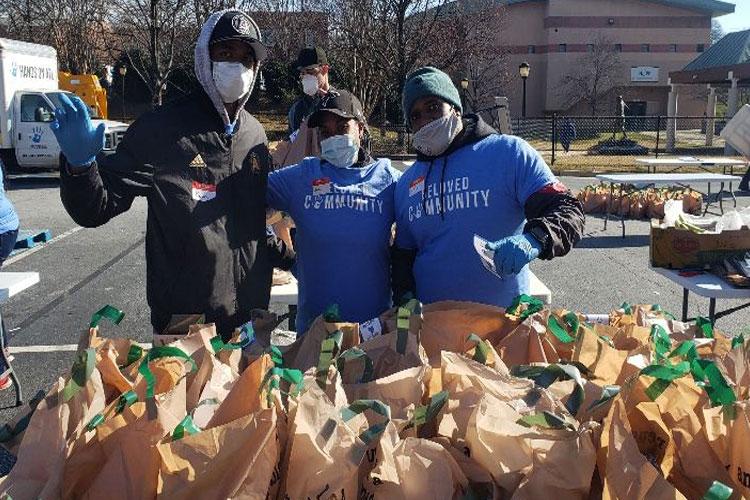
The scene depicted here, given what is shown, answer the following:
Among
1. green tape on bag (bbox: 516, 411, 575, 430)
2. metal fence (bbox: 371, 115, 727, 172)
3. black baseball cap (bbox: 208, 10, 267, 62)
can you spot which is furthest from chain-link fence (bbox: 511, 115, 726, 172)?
green tape on bag (bbox: 516, 411, 575, 430)

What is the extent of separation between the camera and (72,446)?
1462mm

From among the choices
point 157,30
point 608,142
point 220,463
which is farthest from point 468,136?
point 608,142

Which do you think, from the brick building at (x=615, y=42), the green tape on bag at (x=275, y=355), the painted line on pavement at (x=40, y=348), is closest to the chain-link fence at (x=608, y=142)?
the brick building at (x=615, y=42)

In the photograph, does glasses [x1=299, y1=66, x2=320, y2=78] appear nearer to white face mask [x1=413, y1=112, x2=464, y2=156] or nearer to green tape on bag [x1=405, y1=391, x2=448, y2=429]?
white face mask [x1=413, y1=112, x2=464, y2=156]

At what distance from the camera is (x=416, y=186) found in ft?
8.63

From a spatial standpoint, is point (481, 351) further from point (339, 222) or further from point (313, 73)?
point (313, 73)

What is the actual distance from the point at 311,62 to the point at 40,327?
3.17 meters

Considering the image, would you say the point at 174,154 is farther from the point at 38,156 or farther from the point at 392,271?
the point at 38,156

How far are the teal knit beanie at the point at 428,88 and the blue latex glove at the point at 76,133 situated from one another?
3.57 feet

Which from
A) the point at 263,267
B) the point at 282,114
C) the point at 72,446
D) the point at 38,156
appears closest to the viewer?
the point at 72,446

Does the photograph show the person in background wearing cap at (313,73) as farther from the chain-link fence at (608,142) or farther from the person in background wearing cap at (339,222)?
the chain-link fence at (608,142)

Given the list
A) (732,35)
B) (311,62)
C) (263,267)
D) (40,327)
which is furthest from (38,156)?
(732,35)

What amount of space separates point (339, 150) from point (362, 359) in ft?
3.72

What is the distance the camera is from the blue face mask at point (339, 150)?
9.00ft
